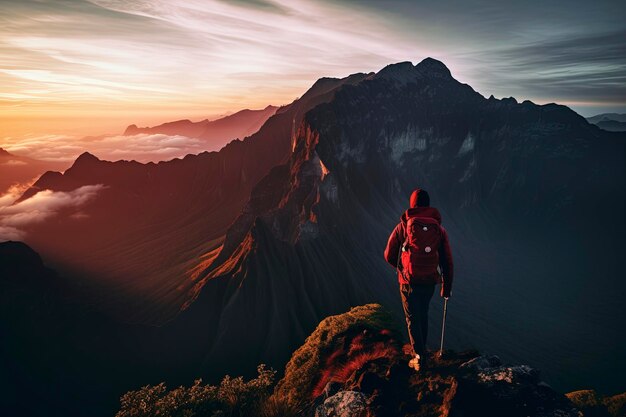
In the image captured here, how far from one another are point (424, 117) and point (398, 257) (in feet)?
507

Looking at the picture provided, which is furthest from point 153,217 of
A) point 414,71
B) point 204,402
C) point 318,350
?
point 204,402

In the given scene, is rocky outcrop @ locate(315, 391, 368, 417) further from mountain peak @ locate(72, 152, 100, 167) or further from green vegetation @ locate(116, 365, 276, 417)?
mountain peak @ locate(72, 152, 100, 167)

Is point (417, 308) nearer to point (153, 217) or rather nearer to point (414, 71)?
point (153, 217)

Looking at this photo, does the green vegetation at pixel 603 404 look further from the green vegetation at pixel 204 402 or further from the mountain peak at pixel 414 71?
the mountain peak at pixel 414 71

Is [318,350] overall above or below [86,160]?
below

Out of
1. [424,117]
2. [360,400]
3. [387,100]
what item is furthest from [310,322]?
[424,117]

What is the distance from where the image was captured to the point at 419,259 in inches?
396

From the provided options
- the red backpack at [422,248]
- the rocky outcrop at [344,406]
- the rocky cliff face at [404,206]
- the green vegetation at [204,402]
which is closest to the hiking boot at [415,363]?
the rocky outcrop at [344,406]

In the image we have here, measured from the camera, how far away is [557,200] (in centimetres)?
16350

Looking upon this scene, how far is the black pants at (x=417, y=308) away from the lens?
A: 10.4m

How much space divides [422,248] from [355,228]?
8940 centimetres

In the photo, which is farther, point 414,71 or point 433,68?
point 433,68

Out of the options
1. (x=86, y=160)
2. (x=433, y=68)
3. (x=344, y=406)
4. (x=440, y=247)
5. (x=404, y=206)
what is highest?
(x=433, y=68)

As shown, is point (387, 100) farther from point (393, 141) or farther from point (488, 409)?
point (488, 409)
